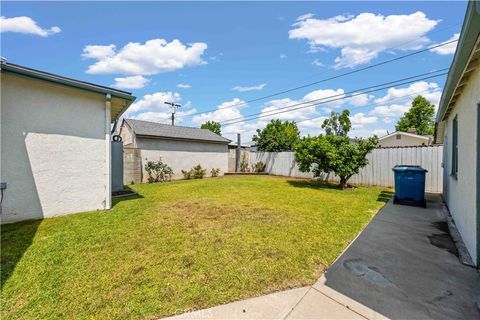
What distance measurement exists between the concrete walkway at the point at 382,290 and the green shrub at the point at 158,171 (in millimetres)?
11742

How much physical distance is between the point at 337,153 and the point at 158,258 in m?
8.94

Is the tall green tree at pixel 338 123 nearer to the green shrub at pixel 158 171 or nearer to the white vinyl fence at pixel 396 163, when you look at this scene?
the white vinyl fence at pixel 396 163

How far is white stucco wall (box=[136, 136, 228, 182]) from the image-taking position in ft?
43.1

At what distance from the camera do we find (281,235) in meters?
4.02

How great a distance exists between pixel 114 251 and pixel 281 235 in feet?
9.41

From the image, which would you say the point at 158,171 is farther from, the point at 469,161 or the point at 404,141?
the point at 404,141

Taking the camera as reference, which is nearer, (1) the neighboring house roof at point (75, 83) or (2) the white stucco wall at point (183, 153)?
(1) the neighboring house roof at point (75, 83)

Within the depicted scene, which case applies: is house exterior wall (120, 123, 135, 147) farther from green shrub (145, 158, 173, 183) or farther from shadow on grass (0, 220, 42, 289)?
shadow on grass (0, 220, 42, 289)

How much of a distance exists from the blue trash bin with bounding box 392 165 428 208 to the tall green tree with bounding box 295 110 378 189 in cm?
287

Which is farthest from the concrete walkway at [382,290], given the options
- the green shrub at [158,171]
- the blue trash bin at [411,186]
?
the green shrub at [158,171]

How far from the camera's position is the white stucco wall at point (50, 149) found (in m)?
4.68

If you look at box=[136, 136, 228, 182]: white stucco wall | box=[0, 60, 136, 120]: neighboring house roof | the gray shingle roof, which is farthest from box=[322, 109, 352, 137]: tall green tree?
box=[0, 60, 136, 120]: neighboring house roof

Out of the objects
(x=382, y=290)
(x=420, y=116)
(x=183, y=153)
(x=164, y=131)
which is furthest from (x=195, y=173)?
(x=420, y=116)

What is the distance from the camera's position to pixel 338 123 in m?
35.2
